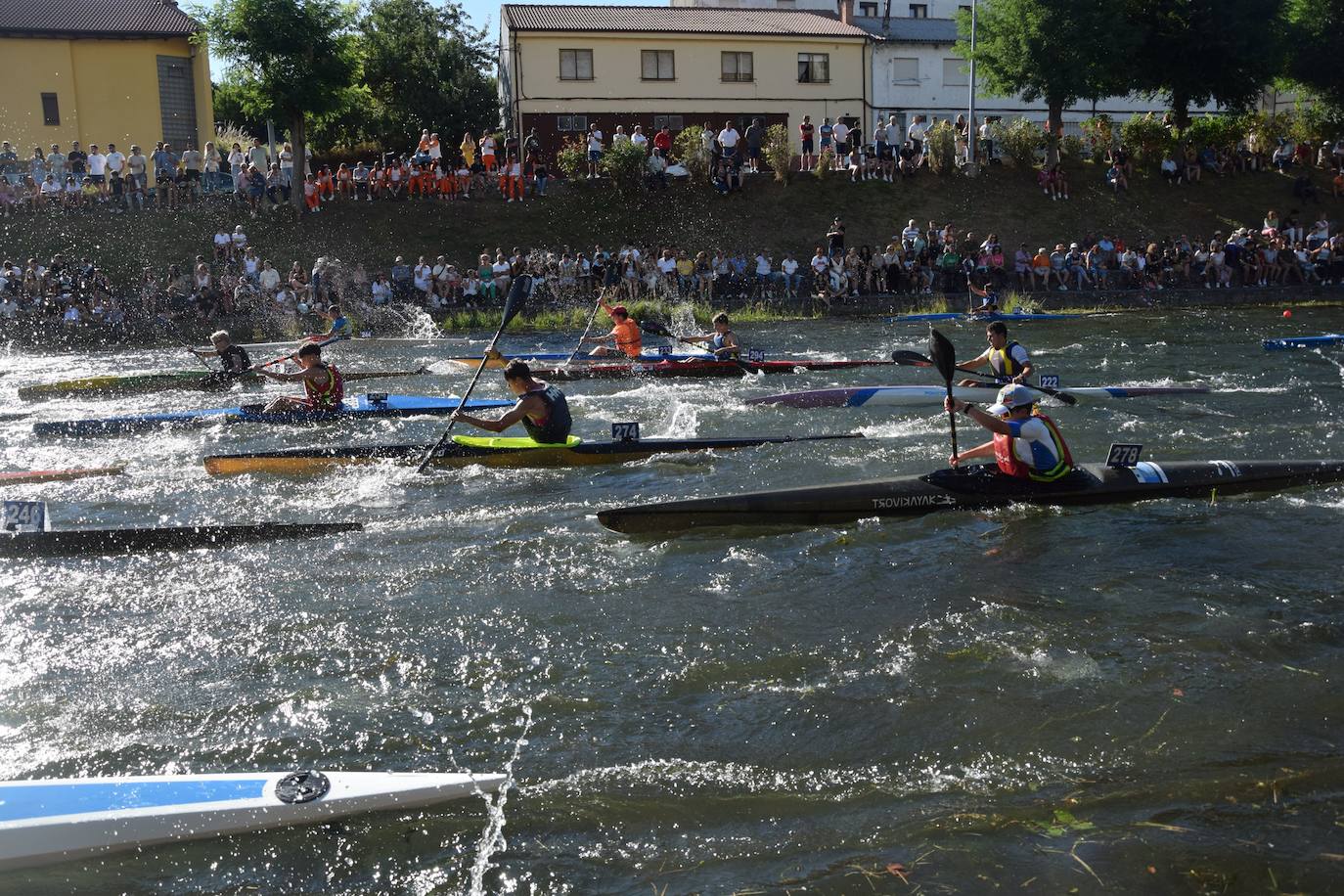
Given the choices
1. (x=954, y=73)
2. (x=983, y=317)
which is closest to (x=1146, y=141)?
(x=954, y=73)

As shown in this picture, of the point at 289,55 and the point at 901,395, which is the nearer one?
the point at 901,395

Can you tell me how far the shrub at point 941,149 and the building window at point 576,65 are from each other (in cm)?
1224

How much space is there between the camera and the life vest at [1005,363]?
1428 cm

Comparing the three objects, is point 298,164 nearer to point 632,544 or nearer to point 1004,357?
point 1004,357

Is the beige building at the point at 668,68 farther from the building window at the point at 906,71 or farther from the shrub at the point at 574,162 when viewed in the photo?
the shrub at the point at 574,162

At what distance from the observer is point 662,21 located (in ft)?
132

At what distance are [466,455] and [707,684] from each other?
5.72 meters

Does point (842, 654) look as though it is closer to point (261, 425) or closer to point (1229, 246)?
point (261, 425)

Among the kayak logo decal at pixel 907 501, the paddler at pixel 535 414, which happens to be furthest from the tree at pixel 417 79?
the kayak logo decal at pixel 907 501

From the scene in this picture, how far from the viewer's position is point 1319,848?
5.29 meters

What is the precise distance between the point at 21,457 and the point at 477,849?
10.9m

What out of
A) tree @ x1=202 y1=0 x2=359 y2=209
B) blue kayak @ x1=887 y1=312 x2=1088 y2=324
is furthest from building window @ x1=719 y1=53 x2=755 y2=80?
blue kayak @ x1=887 y1=312 x2=1088 y2=324

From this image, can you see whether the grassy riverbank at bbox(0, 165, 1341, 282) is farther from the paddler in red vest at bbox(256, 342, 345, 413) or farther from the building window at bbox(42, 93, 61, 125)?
the paddler in red vest at bbox(256, 342, 345, 413)

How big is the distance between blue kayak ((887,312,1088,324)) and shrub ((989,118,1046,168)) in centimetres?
941
